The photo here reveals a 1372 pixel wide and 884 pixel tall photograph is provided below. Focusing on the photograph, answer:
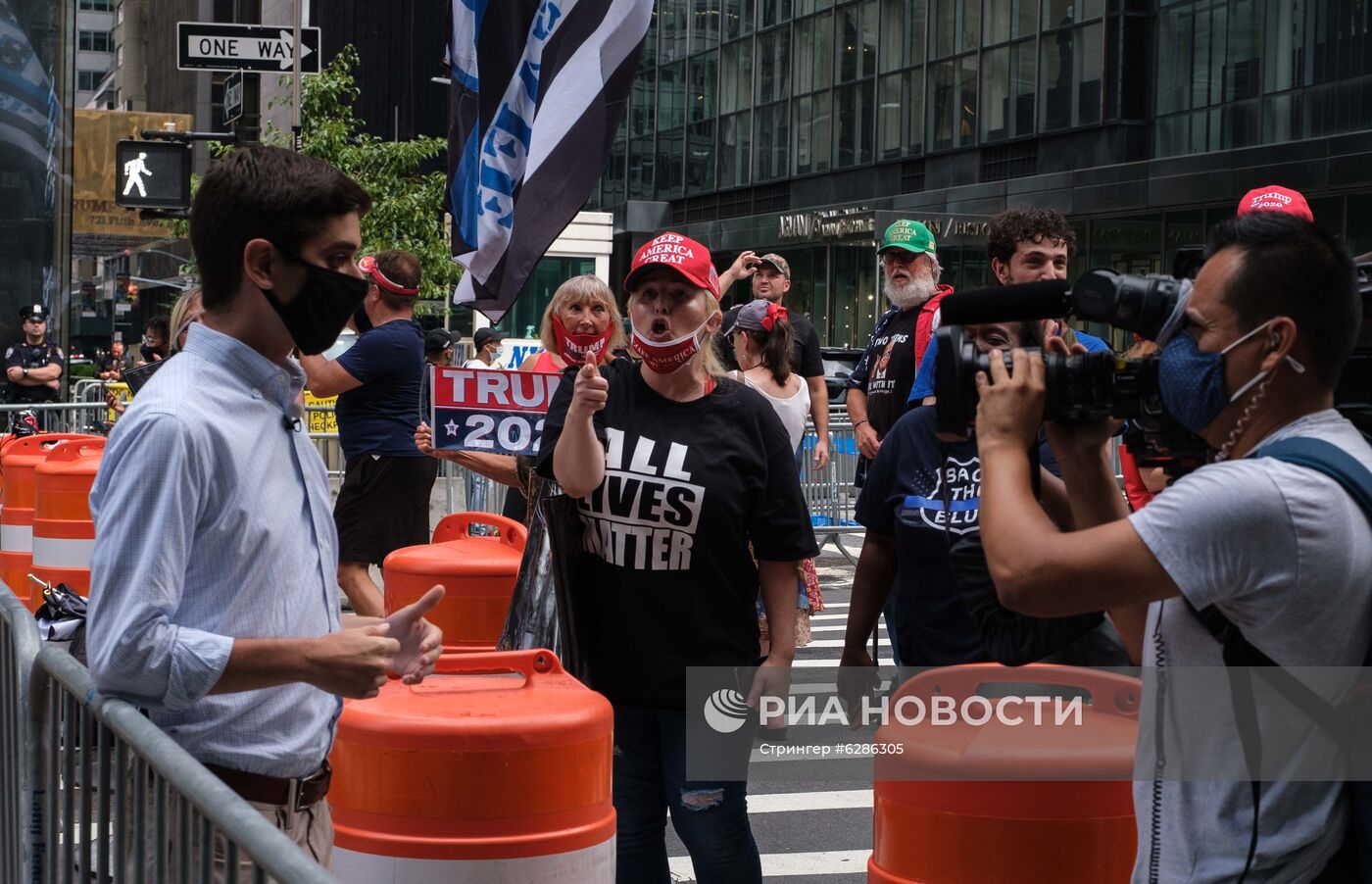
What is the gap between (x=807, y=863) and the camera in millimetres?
6402

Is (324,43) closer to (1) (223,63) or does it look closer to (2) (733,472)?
(1) (223,63)

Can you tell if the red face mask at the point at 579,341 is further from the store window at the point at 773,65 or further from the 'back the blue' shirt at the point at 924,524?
the store window at the point at 773,65

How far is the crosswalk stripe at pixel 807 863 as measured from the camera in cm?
629

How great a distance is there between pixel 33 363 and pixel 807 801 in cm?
1358

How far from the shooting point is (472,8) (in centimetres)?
655

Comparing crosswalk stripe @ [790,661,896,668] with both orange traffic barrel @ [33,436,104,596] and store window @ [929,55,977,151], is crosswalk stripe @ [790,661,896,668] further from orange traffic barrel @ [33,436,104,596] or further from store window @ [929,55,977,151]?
store window @ [929,55,977,151]

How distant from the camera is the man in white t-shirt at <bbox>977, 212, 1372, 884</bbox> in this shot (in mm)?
2334

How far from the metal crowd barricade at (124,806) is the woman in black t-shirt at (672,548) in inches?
64.3

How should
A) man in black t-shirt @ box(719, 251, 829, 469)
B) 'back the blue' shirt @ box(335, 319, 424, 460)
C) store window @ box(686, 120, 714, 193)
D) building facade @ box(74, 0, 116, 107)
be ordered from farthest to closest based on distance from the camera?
building facade @ box(74, 0, 116, 107), store window @ box(686, 120, 714, 193), man in black t-shirt @ box(719, 251, 829, 469), 'back the blue' shirt @ box(335, 319, 424, 460)

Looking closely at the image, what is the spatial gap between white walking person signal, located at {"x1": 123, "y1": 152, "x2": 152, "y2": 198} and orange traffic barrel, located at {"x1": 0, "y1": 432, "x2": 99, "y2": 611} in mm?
3842

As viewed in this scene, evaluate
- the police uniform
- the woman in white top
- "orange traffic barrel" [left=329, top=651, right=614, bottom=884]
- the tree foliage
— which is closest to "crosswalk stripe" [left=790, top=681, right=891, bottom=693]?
the woman in white top

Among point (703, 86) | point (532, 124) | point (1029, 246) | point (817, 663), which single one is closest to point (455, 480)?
point (817, 663)

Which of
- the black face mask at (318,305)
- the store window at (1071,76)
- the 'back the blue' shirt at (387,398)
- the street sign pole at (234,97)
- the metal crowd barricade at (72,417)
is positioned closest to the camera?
the black face mask at (318,305)

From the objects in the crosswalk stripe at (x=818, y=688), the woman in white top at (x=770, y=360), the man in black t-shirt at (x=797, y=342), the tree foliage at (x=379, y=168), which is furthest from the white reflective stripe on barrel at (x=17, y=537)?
the tree foliage at (x=379, y=168)
